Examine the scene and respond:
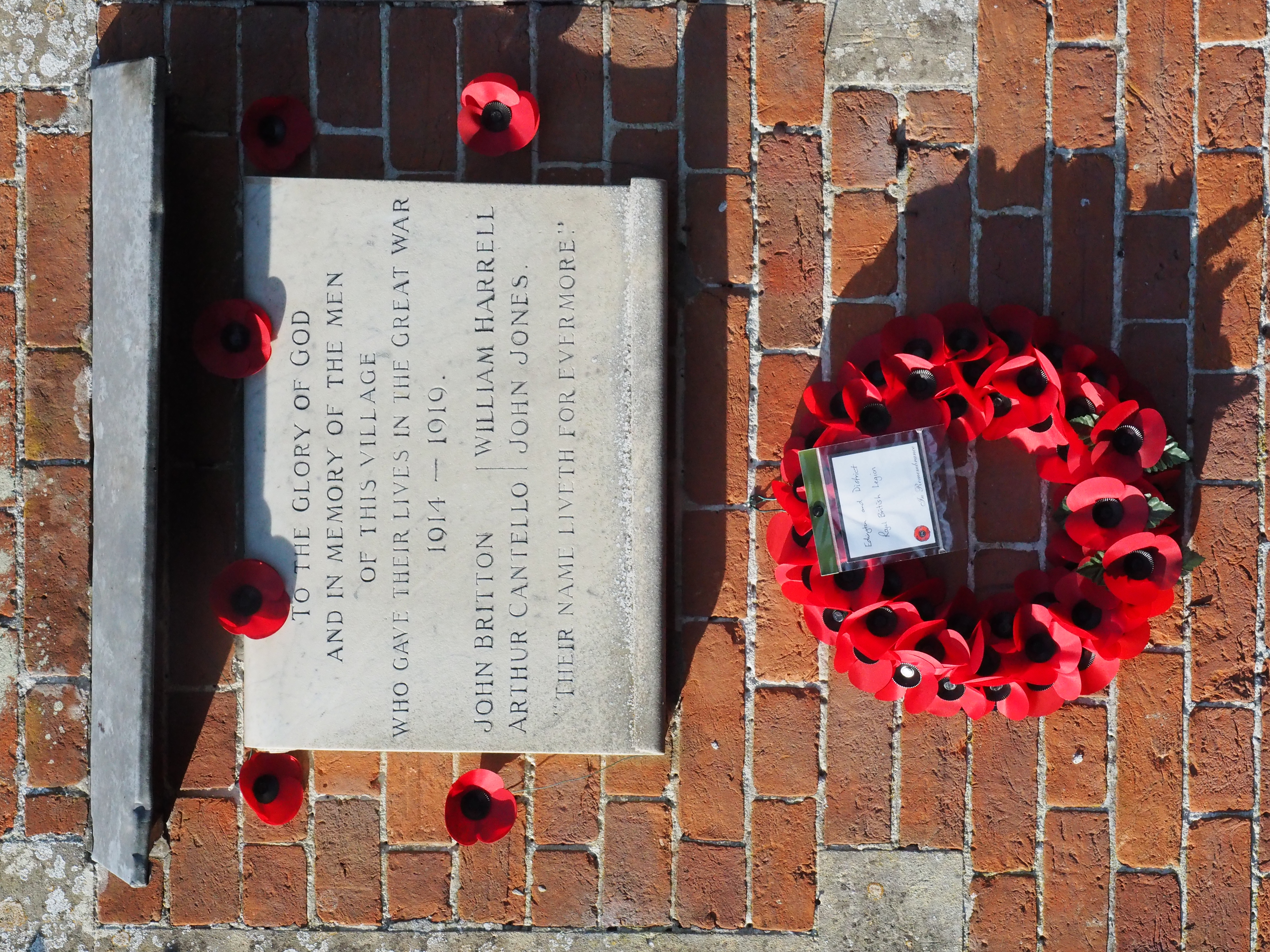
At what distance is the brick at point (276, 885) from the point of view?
10.4 feet

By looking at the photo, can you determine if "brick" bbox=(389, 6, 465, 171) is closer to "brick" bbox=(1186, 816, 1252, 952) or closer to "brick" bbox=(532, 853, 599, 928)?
"brick" bbox=(532, 853, 599, 928)

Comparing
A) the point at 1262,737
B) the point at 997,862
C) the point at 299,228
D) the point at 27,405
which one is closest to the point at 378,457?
the point at 299,228

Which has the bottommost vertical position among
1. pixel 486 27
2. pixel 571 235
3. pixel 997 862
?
pixel 997 862

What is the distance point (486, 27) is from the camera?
3.15m

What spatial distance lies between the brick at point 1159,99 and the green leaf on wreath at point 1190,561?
4.00 ft

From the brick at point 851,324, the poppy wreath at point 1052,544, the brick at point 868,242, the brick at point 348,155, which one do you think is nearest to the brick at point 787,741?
the poppy wreath at point 1052,544

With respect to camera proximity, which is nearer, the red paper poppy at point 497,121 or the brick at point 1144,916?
the red paper poppy at point 497,121

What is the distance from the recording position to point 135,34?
314 centimetres

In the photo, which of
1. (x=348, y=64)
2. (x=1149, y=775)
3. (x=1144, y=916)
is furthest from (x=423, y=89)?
(x=1144, y=916)

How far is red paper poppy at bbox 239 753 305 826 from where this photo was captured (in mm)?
3029

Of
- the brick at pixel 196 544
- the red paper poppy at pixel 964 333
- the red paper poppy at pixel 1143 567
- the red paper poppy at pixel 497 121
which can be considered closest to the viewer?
the red paper poppy at pixel 1143 567

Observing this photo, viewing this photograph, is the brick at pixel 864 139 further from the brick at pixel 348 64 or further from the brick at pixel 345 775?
the brick at pixel 345 775

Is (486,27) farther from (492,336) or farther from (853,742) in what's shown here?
(853,742)

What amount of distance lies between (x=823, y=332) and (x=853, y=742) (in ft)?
4.81
